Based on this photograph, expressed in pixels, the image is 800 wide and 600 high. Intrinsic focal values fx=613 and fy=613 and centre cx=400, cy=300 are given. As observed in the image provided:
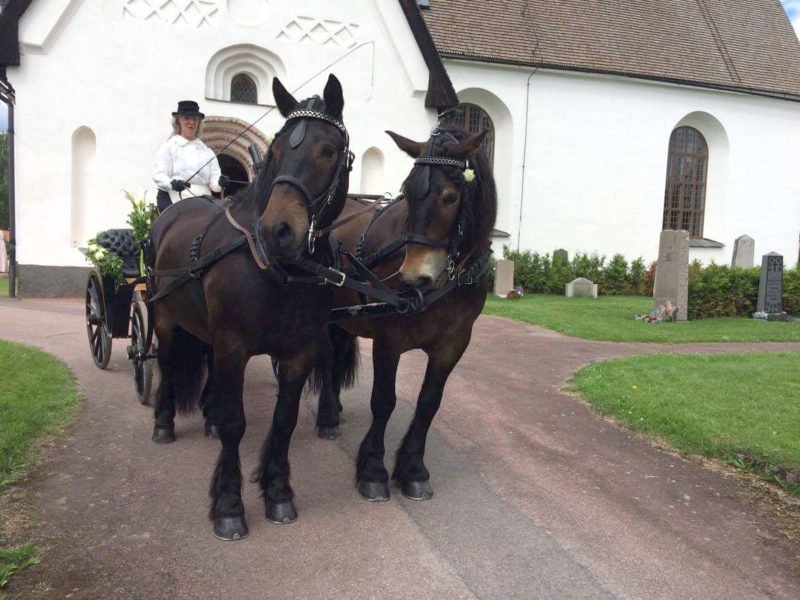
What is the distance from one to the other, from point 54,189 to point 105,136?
1.59 m

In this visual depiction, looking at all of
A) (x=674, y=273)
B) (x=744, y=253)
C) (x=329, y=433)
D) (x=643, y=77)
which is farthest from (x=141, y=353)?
(x=643, y=77)

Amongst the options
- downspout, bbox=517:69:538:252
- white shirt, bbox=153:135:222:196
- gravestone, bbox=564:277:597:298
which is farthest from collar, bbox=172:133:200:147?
downspout, bbox=517:69:538:252

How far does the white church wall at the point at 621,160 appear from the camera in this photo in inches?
762

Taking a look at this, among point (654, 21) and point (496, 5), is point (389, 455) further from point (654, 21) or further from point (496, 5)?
point (654, 21)

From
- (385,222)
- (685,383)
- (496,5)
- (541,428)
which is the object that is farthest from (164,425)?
(496,5)

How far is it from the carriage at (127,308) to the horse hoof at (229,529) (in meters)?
2.39

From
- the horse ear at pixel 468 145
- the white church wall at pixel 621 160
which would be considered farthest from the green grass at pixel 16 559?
the white church wall at pixel 621 160

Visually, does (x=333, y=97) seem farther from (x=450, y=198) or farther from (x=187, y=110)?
(x=187, y=110)

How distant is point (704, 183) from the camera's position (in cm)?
2238

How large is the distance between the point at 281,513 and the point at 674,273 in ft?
37.3

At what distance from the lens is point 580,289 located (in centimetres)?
1859

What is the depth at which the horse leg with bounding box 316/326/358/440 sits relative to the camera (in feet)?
15.7

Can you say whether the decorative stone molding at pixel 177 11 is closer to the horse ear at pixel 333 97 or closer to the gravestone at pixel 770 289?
the horse ear at pixel 333 97

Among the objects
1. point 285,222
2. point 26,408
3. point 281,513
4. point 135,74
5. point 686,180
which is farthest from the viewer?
point 686,180
